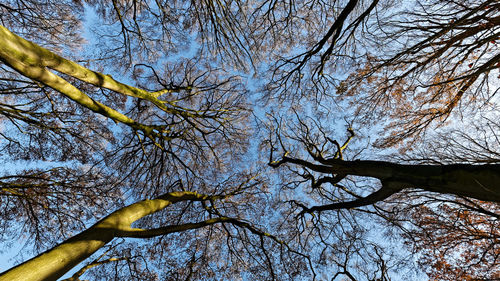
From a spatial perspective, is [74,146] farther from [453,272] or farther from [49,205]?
[453,272]

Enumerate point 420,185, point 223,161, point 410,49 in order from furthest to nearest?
point 223,161 → point 410,49 → point 420,185

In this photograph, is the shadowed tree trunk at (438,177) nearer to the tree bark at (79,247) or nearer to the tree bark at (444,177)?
the tree bark at (444,177)

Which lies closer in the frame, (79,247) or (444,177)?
(79,247)

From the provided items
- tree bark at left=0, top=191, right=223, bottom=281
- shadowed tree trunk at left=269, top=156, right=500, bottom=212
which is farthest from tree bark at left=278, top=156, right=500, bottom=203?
tree bark at left=0, top=191, right=223, bottom=281

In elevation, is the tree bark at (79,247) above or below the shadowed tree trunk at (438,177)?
above

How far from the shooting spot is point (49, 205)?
5.02 m

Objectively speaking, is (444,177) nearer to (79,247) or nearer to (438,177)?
(438,177)

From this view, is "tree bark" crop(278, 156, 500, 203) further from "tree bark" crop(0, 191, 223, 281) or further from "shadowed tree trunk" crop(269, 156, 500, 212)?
"tree bark" crop(0, 191, 223, 281)

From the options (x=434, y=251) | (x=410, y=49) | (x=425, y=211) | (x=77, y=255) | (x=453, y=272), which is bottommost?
(x=453, y=272)

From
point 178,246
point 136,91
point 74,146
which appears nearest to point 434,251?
point 178,246

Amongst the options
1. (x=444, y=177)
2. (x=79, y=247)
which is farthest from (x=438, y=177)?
(x=79, y=247)

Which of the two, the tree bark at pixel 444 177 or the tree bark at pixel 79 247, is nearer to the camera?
the tree bark at pixel 79 247

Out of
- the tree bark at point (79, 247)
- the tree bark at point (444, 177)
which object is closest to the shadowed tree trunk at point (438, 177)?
the tree bark at point (444, 177)

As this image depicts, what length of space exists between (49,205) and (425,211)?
34.1 feet
